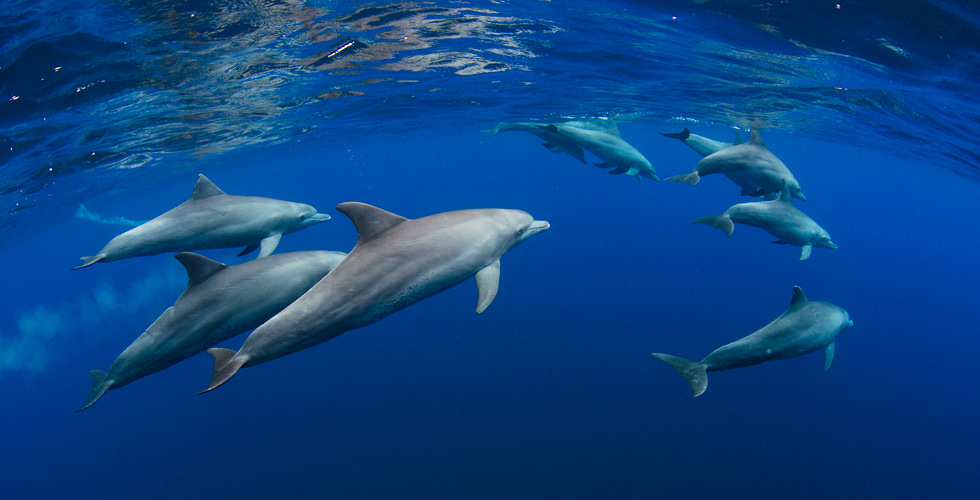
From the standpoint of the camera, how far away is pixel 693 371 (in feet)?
21.7

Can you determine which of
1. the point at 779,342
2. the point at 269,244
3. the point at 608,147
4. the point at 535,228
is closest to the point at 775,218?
the point at 779,342

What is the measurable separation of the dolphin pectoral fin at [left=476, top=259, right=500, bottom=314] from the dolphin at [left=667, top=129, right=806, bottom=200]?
533 centimetres

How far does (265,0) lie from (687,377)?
10.3 meters

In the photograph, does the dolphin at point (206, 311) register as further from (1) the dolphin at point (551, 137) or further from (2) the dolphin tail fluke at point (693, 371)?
(1) the dolphin at point (551, 137)

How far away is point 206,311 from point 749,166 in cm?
899

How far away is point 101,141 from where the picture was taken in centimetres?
1648

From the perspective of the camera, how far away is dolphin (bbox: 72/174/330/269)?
5.18 metres

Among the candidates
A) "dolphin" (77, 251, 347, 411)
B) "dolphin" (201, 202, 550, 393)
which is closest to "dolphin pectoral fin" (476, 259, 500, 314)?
"dolphin" (201, 202, 550, 393)

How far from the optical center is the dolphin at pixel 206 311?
3.88 metres

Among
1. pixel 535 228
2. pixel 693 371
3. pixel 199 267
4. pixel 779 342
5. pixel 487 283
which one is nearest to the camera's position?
pixel 199 267

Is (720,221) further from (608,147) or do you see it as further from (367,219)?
(367,219)

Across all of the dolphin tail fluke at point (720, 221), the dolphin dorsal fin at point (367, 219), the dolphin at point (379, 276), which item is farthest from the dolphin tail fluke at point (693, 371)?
the dolphin dorsal fin at point (367, 219)

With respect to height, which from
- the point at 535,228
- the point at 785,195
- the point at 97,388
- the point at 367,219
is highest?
the point at 367,219

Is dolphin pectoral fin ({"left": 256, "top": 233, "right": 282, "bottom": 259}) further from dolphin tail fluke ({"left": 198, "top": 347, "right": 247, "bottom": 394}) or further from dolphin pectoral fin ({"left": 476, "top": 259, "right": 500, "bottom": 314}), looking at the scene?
dolphin pectoral fin ({"left": 476, "top": 259, "right": 500, "bottom": 314})
